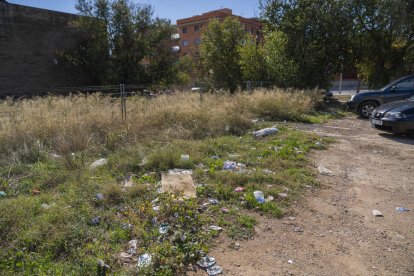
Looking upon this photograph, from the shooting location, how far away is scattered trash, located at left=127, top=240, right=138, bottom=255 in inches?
128

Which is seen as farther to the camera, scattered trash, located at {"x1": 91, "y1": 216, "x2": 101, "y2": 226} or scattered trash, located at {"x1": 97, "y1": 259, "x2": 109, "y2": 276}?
scattered trash, located at {"x1": 91, "y1": 216, "x2": 101, "y2": 226}

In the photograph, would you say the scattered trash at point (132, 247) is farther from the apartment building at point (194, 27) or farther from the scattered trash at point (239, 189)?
the apartment building at point (194, 27)

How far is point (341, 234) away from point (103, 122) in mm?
5789

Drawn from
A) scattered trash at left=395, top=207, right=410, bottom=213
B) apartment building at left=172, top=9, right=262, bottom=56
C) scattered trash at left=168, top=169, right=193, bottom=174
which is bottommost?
scattered trash at left=395, top=207, right=410, bottom=213

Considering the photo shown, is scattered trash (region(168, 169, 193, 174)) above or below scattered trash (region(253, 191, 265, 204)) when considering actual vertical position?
above

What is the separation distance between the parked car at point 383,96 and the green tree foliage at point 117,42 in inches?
579

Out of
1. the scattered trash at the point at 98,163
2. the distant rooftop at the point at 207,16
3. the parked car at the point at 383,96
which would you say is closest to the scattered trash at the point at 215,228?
the scattered trash at the point at 98,163

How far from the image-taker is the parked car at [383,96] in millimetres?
11719

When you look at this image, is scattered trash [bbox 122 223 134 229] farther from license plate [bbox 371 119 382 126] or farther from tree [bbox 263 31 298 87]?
tree [bbox 263 31 298 87]

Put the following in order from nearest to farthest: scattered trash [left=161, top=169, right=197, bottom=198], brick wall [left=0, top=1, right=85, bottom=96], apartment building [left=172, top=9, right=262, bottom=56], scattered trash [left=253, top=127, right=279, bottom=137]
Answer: scattered trash [left=161, top=169, right=197, bottom=198] → scattered trash [left=253, top=127, right=279, bottom=137] → brick wall [left=0, top=1, right=85, bottom=96] → apartment building [left=172, top=9, right=262, bottom=56]

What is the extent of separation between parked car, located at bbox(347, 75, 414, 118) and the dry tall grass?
196 inches

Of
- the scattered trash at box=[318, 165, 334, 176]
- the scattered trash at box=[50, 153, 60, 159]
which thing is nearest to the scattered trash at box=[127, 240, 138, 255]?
A: the scattered trash at box=[50, 153, 60, 159]

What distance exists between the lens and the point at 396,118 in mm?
8430

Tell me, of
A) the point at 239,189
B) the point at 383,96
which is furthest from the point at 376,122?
the point at 239,189
